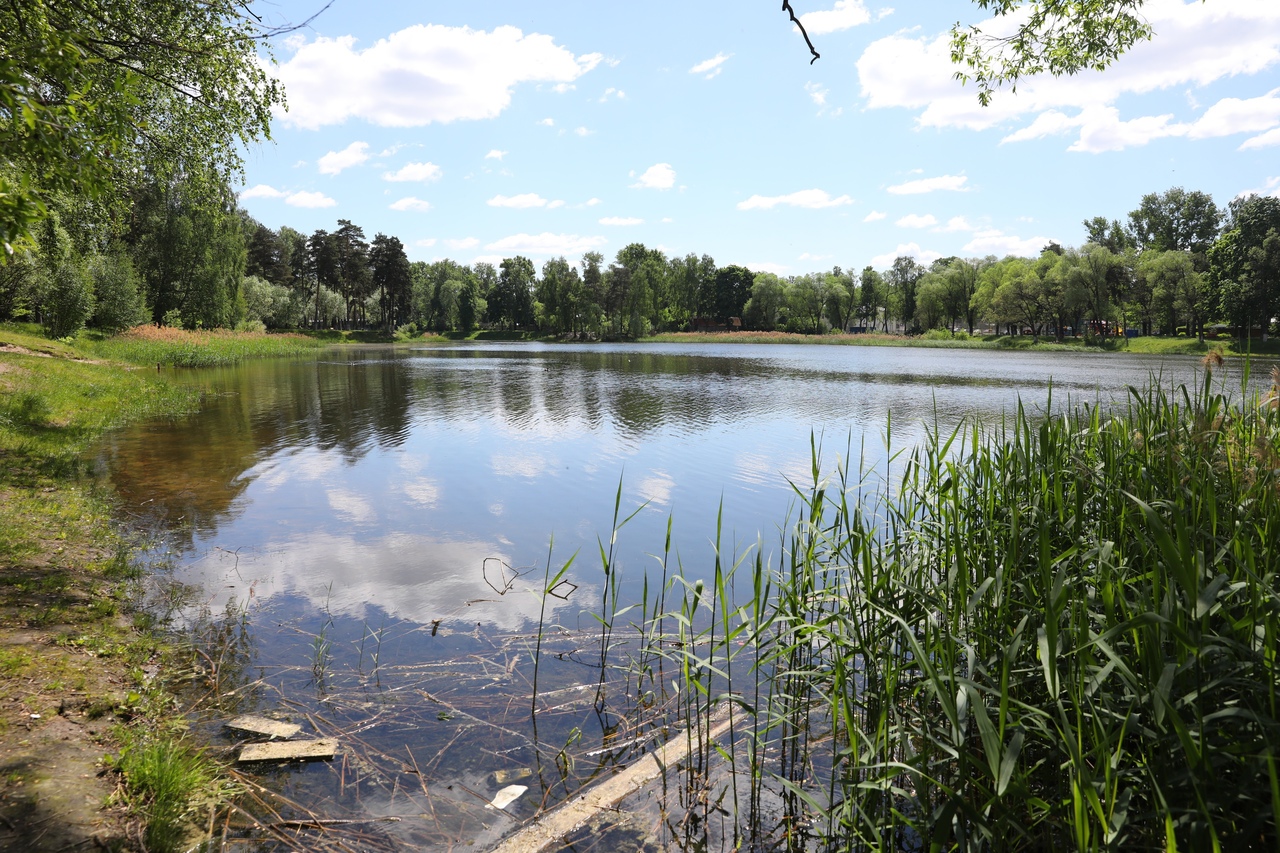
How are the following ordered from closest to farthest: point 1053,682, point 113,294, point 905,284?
1. point 1053,682
2. point 113,294
3. point 905,284

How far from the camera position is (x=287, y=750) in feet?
14.3

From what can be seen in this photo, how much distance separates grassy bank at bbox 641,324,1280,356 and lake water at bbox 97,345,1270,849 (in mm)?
52878

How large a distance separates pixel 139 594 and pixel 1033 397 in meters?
27.6

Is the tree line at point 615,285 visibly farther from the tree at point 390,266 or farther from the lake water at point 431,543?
the lake water at point 431,543

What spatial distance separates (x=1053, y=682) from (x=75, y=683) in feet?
18.8

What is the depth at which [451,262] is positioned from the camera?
144 m

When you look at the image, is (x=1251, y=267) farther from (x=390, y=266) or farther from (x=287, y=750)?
(x=390, y=266)

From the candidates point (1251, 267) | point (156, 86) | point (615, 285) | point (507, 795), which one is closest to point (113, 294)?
point (156, 86)

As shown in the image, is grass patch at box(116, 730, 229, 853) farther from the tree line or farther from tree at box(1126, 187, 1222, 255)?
tree at box(1126, 187, 1222, 255)

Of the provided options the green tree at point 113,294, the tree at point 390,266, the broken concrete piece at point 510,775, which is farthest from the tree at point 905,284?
the broken concrete piece at point 510,775

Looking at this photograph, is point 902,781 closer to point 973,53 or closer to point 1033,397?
point 973,53

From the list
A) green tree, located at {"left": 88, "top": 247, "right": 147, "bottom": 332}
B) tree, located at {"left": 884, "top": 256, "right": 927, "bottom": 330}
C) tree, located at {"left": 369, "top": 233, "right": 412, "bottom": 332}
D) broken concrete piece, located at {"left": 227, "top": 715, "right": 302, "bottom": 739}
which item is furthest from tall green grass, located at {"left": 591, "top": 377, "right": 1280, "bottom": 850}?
tree, located at {"left": 884, "top": 256, "right": 927, "bottom": 330}

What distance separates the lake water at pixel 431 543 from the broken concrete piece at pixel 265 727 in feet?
0.45

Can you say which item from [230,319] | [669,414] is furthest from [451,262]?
[669,414]
